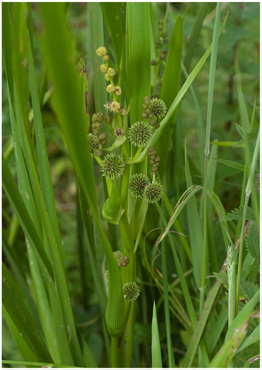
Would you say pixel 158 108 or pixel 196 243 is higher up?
pixel 158 108

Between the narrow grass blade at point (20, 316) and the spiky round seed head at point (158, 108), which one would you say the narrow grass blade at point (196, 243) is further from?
the narrow grass blade at point (20, 316)

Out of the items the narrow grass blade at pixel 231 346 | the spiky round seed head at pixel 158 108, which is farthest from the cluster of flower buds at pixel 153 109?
the narrow grass blade at pixel 231 346

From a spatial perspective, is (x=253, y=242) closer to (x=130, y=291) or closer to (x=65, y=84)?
(x=130, y=291)

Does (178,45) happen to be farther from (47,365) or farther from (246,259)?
(47,365)

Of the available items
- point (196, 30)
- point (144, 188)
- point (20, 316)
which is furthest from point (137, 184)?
point (196, 30)

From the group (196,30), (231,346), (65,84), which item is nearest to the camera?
(65,84)

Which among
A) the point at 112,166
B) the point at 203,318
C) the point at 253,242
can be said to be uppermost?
the point at 112,166

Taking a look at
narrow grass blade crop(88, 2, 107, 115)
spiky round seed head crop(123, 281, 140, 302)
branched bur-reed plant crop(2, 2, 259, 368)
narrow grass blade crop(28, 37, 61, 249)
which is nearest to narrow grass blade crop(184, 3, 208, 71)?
branched bur-reed plant crop(2, 2, 259, 368)

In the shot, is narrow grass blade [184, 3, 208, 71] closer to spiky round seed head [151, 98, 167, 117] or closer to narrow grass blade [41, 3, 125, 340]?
spiky round seed head [151, 98, 167, 117]
